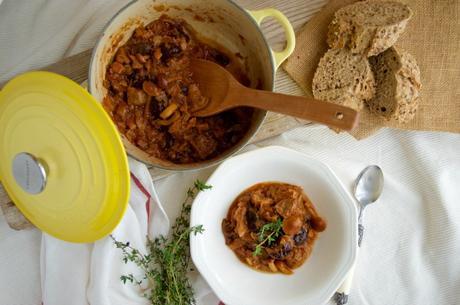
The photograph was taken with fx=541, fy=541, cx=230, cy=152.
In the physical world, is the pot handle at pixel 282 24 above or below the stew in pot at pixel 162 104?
above

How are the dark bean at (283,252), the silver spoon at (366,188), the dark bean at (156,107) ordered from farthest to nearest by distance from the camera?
1. the silver spoon at (366,188)
2. the dark bean at (283,252)
3. the dark bean at (156,107)

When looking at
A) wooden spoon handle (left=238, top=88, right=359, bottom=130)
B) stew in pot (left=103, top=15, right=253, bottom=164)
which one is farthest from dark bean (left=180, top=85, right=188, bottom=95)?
wooden spoon handle (left=238, top=88, right=359, bottom=130)

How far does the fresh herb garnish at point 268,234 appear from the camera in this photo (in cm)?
194

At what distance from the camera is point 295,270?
205 centimetres

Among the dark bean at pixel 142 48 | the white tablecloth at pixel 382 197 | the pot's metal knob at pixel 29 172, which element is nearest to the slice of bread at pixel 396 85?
the white tablecloth at pixel 382 197

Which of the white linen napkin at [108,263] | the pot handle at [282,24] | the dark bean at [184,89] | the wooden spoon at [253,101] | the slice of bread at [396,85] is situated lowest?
the white linen napkin at [108,263]

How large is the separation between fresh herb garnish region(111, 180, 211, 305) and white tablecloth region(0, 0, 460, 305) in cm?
44

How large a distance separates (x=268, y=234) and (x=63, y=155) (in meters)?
0.79

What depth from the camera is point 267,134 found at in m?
2.04

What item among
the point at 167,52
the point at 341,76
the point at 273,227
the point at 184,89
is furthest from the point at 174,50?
the point at 273,227

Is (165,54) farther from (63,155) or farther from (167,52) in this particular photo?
(63,155)

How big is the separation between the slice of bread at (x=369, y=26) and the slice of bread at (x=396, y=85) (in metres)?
0.06

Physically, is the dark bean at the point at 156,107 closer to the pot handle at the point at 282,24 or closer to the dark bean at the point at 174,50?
the dark bean at the point at 174,50

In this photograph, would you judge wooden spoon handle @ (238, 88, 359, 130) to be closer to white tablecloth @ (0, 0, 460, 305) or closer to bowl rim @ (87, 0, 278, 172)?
bowl rim @ (87, 0, 278, 172)
